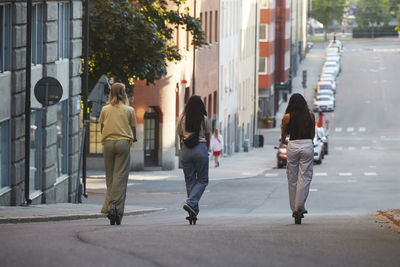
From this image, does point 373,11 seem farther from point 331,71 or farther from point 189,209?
point 189,209

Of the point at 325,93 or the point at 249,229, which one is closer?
the point at 249,229

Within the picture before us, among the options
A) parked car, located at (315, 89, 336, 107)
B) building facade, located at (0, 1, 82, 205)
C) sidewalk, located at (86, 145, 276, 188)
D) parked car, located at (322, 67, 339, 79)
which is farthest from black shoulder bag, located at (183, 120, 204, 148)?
parked car, located at (322, 67, 339, 79)

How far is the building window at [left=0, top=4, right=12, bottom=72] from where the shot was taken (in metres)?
18.4

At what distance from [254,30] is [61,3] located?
174 feet

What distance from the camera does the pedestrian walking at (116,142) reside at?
13.5 metres

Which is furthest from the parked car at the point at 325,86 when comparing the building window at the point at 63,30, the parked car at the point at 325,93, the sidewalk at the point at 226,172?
the building window at the point at 63,30

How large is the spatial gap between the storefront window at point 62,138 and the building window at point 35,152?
74.8 inches

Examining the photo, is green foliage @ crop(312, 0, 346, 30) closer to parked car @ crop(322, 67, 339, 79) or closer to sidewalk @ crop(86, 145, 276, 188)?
parked car @ crop(322, 67, 339, 79)

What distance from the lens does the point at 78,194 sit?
2442 centimetres

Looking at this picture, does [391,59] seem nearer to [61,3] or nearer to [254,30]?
[254,30]

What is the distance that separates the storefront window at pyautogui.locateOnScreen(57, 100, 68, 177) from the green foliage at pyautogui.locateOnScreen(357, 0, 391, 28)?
14460cm

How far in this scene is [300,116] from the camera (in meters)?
14.2

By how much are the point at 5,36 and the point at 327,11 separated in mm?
135376

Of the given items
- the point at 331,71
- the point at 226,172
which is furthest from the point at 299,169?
the point at 331,71
